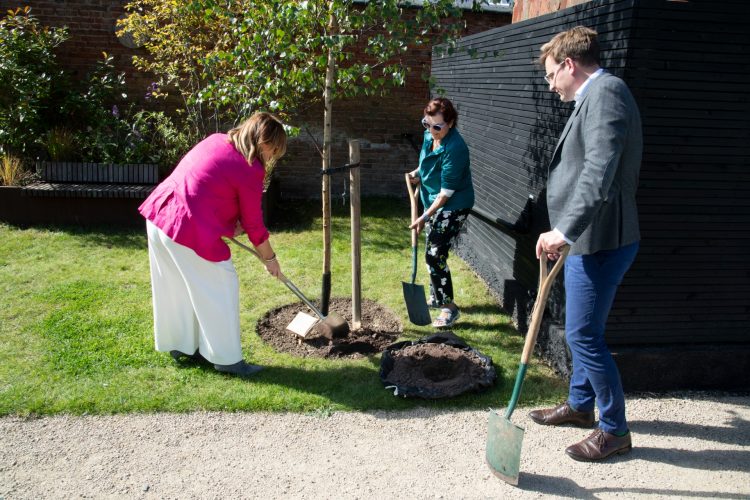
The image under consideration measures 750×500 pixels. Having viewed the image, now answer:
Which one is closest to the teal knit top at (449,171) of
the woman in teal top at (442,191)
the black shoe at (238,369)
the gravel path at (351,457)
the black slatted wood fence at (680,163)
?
the woman in teal top at (442,191)

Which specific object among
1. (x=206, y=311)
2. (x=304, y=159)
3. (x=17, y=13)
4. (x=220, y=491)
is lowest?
(x=220, y=491)

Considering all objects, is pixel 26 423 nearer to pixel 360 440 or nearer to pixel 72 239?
pixel 360 440

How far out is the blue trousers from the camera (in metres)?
3.26

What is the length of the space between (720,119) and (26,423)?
14.9 ft

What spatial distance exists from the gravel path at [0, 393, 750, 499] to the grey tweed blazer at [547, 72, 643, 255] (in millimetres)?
1241

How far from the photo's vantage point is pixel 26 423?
3.70 meters

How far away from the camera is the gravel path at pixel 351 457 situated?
3205mm

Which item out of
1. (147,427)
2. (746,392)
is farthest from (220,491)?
(746,392)

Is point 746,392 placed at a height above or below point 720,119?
→ below

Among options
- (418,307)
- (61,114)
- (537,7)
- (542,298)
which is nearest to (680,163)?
(542,298)

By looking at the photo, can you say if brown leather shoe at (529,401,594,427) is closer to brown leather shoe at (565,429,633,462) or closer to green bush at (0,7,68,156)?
brown leather shoe at (565,429,633,462)

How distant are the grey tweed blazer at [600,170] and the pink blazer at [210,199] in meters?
1.86

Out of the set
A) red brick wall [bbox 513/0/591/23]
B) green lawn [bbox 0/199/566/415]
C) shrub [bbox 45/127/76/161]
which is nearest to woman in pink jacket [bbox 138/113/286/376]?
green lawn [bbox 0/199/566/415]

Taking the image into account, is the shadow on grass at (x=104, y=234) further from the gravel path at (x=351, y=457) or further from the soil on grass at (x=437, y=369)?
the soil on grass at (x=437, y=369)
